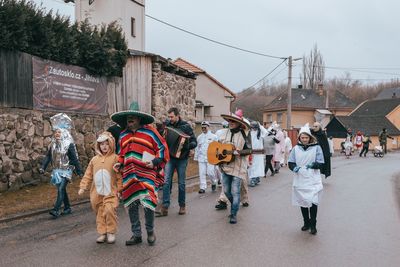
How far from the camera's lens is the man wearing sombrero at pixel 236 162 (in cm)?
814

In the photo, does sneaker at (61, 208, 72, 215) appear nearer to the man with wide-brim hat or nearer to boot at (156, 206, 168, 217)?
boot at (156, 206, 168, 217)

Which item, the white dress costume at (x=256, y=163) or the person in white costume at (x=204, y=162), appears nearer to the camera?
the person in white costume at (x=204, y=162)

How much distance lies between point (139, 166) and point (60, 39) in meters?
7.17

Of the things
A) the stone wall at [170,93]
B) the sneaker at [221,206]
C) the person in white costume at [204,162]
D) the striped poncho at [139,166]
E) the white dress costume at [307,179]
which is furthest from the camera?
the stone wall at [170,93]

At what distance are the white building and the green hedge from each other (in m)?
11.3

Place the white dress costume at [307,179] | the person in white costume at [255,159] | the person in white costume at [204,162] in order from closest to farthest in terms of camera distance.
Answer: the white dress costume at [307,179] < the person in white costume at [204,162] < the person in white costume at [255,159]

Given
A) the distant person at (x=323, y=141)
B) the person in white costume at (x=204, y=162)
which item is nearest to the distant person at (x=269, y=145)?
the person in white costume at (x=204, y=162)

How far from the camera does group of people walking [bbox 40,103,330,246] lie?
646cm

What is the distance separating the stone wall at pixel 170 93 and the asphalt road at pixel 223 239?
7377 millimetres

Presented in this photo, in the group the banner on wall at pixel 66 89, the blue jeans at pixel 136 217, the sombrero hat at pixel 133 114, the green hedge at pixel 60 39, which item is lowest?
the blue jeans at pixel 136 217

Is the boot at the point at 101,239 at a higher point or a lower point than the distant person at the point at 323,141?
lower

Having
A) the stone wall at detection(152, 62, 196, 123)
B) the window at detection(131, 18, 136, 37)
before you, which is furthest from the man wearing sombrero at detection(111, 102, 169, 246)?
the window at detection(131, 18, 136, 37)

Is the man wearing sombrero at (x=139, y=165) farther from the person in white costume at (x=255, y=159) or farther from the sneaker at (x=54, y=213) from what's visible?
the person in white costume at (x=255, y=159)

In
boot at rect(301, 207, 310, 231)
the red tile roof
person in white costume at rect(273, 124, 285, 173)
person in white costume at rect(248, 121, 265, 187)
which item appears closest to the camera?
boot at rect(301, 207, 310, 231)
